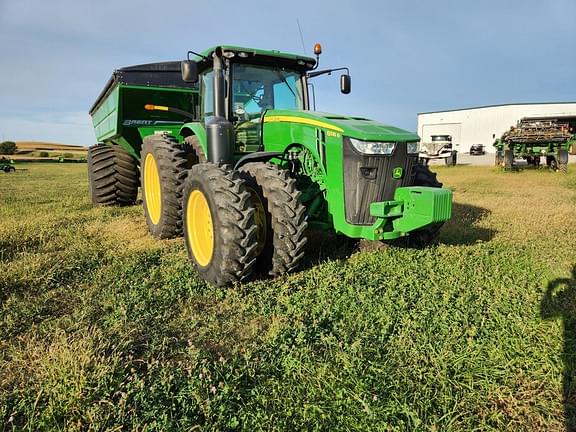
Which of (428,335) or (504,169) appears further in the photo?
(504,169)

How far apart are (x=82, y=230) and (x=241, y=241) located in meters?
3.91

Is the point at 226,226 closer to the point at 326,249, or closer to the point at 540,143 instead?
the point at 326,249

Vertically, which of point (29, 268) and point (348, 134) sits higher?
point (348, 134)

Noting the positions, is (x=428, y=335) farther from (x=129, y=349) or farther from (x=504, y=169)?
(x=504, y=169)

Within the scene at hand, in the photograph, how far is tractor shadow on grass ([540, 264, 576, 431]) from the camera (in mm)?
2318

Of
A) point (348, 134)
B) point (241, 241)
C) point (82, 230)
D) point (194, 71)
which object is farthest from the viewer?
point (82, 230)

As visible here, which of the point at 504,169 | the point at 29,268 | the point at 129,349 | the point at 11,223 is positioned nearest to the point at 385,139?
the point at 129,349

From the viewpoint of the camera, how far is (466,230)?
21.3ft

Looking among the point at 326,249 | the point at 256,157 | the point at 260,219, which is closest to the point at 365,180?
the point at 260,219

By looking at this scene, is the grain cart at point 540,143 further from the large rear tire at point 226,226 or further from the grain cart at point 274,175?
the large rear tire at point 226,226

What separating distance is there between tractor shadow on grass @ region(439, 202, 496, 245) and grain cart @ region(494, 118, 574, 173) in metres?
12.9

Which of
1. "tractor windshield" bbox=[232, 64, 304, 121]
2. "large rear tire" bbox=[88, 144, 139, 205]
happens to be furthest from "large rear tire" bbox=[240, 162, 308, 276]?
"large rear tire" bbox=[88, 144, 139, 205]

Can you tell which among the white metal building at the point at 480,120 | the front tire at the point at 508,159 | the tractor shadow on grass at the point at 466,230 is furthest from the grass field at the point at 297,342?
the white metal building at the point at 480,120

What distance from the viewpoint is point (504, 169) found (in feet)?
64.8
